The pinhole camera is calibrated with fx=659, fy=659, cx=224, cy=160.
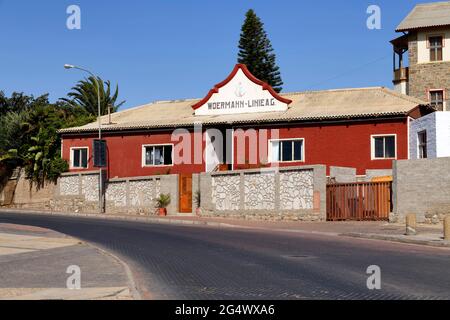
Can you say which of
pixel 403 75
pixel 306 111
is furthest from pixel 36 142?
pixel 403 75

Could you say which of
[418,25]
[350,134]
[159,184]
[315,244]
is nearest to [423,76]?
[418,25]

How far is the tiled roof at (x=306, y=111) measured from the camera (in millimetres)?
38375

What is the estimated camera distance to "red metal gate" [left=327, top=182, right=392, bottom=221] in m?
28.6

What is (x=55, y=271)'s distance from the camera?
1291 centimetres

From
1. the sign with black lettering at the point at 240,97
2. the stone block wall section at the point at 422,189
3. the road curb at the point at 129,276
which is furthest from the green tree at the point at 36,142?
the road curb at the point at 129,276

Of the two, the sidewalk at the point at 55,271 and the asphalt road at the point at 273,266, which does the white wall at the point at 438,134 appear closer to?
the asphalt road at the point at 273,266

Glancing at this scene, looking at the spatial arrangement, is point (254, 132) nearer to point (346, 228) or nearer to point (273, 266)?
point (346, 228)

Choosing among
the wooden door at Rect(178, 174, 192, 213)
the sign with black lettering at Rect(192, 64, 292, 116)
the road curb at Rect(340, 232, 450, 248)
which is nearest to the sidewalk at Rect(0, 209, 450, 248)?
the road curb at Rect(340, 232, 450, 248)

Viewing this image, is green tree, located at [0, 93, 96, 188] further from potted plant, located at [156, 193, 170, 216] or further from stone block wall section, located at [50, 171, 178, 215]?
potted plant, located at [156, 193, 170, 216]

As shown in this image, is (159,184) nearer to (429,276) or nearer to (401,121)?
(401,121)

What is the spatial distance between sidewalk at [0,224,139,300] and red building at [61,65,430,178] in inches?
835

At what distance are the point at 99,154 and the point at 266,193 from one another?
14549 millimetres

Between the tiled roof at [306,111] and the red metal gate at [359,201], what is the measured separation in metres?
8.50
